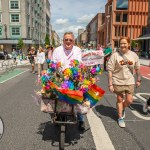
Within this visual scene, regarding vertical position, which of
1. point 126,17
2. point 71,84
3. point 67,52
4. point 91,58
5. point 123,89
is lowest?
point 123,89

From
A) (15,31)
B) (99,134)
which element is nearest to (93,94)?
(99,134)

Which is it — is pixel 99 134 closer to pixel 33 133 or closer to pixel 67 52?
pixel 33 133

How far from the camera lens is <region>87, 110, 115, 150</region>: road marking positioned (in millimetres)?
3780

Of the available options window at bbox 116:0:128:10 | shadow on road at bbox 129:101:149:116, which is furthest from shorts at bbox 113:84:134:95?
window at bbox 116:0:128:10

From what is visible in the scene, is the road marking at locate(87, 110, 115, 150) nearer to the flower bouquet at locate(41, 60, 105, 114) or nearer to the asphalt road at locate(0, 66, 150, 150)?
the asphalt road at locate(0, 66, 150, 150)

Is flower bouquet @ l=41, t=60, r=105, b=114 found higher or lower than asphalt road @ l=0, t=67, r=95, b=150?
higher

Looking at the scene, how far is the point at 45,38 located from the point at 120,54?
302 feet

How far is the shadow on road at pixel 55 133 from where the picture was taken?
3975 mm

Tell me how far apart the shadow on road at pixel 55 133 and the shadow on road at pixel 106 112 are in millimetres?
1132

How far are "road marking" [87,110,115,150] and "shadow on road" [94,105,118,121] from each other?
0.30m

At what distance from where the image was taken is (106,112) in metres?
5.84

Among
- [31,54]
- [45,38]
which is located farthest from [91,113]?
[45,38]

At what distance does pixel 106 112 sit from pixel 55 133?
191cm

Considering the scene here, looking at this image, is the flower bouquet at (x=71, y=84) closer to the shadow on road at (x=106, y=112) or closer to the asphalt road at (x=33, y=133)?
the asphalt road at (x=33, y=133)
